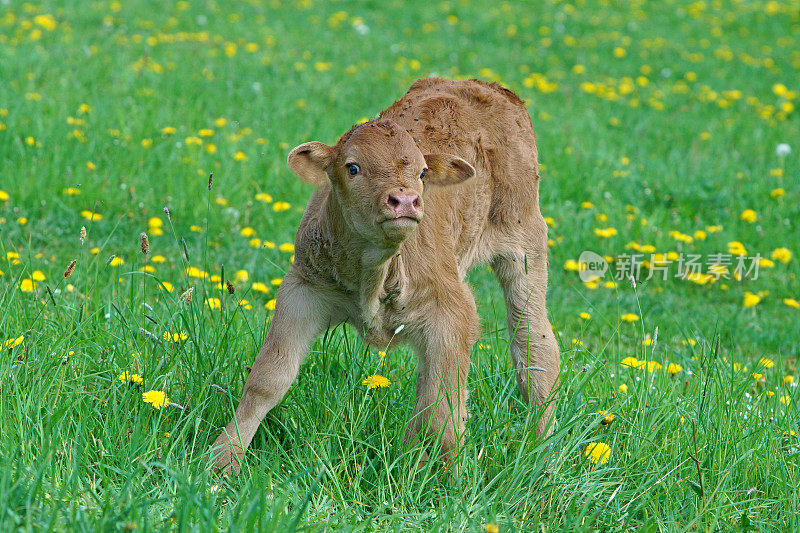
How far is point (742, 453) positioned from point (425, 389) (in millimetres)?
1252

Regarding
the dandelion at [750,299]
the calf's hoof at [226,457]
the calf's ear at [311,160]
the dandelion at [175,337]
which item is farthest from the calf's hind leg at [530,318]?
the dandelion at [750,299]

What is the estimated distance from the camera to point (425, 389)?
130 inches

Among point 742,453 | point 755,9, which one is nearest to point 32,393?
point 742,453

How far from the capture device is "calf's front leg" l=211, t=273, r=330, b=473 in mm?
3207

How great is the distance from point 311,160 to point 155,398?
100 cm

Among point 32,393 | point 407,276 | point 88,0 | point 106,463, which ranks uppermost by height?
point 88,0

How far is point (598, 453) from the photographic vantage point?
3.38 m

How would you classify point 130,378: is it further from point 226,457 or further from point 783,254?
point 783,254

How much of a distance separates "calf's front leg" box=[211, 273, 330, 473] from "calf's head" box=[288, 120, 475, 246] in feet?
1.31

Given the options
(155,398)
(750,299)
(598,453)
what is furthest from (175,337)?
(750,299)

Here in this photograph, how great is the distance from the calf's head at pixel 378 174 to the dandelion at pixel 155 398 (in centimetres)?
91

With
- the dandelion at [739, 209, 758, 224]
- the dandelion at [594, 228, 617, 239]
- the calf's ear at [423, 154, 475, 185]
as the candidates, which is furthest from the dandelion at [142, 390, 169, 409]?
the dandelion at [739, 209, 758, 224]

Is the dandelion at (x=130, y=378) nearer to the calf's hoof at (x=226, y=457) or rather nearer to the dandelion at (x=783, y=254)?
the calf's hoof at (x=226, y=457)

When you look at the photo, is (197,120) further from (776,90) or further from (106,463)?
(776,90)
